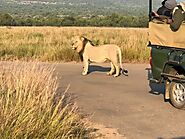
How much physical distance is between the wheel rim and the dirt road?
0.83ft

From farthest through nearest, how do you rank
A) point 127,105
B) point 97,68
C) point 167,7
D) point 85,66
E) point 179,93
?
point 97,68 → point 85,66 → point 167,7 → point 127,105 → point 179,93

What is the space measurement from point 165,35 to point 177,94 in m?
1.43

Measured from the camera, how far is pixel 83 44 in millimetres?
17656

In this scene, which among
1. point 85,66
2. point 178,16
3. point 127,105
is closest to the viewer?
point 178,16

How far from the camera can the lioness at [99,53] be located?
17.3 m

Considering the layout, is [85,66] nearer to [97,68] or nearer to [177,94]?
[97,68]

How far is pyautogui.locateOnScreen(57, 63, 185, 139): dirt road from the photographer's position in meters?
9.96

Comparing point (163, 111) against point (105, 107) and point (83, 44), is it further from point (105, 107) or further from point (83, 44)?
point (83, 44)

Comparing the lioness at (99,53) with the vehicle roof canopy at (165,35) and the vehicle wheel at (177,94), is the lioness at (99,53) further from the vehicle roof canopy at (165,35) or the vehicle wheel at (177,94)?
the vehicle wheel at (177,94)

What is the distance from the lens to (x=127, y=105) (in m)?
12.4

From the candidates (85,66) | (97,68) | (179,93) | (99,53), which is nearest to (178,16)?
(179,93)

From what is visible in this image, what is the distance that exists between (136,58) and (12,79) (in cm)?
1335

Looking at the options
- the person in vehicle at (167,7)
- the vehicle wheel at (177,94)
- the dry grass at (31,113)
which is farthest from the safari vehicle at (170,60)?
the dry grass at (31,113)

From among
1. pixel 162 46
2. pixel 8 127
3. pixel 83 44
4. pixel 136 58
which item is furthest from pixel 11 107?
pixel 136 58
